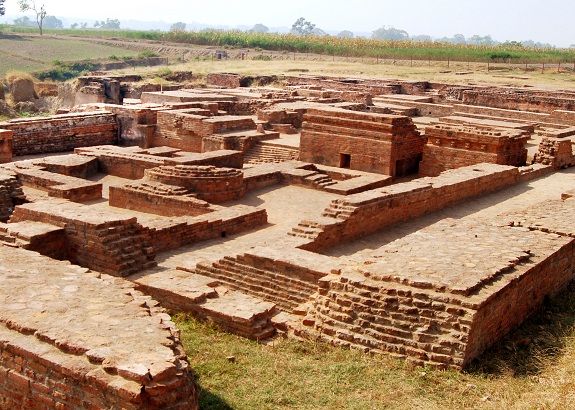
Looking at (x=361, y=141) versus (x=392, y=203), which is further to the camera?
(x=361, y=141)

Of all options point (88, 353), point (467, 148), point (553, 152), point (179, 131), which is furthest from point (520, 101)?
point (88, 353)

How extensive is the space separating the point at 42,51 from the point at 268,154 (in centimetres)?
4451

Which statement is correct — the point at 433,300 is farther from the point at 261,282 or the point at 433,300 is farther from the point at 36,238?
the point at 36,238

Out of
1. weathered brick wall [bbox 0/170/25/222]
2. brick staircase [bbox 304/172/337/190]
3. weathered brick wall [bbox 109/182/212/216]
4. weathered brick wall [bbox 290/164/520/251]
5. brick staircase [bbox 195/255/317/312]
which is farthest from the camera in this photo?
brick staircase [bbox 304/172/337/190]

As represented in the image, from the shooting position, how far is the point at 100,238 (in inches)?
299

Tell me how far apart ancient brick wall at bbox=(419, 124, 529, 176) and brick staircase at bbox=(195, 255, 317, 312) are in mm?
7044

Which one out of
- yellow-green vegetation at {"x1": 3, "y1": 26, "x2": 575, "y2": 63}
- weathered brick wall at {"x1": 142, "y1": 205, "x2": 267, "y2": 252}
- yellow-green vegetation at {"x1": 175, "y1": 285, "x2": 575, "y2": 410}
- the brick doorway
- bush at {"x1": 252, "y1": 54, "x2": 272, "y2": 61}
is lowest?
yellow-green vegetation at {"x1": 175, "y1": 285, "x2": 575, "y2": 410}

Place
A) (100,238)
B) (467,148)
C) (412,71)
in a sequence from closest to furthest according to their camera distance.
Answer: (100,238) → (467,148) → (412,71)

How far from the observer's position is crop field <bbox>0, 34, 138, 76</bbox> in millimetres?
47156

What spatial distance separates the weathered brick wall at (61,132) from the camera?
14562 millimetres

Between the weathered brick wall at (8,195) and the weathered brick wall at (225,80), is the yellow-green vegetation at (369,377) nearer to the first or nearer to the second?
the weathered brick wall at (8,195)

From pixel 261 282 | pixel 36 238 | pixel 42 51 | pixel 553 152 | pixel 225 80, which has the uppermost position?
pixel 42 51

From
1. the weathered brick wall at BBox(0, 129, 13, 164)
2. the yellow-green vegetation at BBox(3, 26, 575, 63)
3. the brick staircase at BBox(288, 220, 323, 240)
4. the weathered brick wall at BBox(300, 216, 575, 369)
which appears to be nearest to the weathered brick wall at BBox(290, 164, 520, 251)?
the brick staircase at BBox(288, 220, 323, 240)

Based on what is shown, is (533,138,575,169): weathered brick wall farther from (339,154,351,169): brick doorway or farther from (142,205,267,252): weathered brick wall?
(142,205,267,252): weathered brick wall
